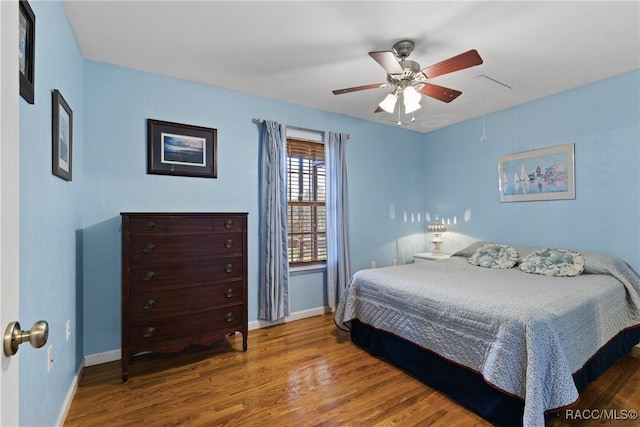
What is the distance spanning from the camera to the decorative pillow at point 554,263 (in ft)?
8.97

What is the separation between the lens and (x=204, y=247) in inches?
100

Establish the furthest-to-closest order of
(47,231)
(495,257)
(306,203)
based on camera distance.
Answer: (306,203)
(495,257)
(47,231)

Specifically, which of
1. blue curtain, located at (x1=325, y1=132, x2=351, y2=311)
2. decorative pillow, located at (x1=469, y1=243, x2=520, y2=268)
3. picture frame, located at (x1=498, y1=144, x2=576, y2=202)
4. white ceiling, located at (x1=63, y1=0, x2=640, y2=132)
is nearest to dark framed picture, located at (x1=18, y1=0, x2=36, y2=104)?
white ceiling, located at (x1=63, y1=0, x2=640, y2=132)

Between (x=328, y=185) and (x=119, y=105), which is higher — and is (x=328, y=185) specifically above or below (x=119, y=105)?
below

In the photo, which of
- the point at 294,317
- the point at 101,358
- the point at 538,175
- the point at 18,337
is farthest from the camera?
the point at 294,317

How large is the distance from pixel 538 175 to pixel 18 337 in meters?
4.20

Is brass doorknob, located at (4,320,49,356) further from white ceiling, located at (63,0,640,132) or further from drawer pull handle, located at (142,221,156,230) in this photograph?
white ceiling, located at (63,0,640,132)

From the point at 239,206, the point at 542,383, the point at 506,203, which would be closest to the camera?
the point at 542,383

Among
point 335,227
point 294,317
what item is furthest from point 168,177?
point 294,317

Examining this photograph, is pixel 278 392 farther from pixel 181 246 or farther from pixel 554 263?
pixel 554 263

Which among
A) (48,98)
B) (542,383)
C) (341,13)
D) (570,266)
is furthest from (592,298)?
(48,98)

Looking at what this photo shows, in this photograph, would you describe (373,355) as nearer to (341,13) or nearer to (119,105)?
(341,13)

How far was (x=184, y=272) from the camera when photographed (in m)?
2.46

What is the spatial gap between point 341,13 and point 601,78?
2.70 meters
